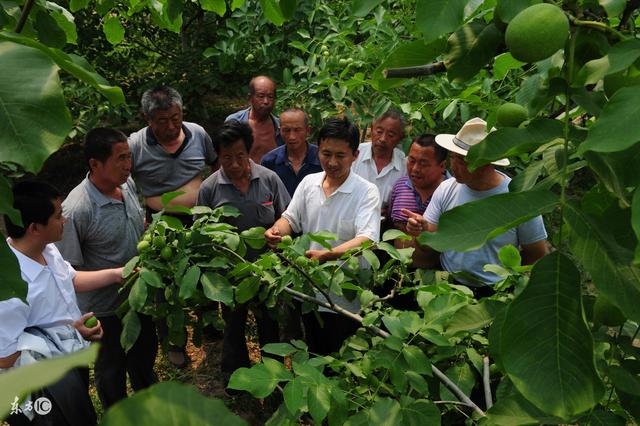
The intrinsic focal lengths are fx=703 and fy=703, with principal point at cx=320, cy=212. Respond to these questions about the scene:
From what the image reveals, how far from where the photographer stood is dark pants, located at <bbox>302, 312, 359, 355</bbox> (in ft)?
10.9

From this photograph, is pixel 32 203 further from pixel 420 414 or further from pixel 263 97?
pixel 263 97

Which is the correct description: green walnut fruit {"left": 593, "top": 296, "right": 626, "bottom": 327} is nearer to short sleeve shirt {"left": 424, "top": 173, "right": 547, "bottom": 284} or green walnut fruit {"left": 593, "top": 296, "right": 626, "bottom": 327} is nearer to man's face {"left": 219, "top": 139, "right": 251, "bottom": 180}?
short sleeve shirt {"left": 424, "top": 173, "right": 547, "bottom": 284}

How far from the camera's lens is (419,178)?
3551 millimetres

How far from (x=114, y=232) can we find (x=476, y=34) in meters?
2.36

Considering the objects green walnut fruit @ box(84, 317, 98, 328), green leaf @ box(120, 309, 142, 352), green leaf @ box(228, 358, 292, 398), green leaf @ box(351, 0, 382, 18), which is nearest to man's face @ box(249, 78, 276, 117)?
green walnut fruit @ box(84, 317, 98, 328)

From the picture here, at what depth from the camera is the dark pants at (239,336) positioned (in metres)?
3.71

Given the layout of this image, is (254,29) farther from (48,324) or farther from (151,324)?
(48,324)

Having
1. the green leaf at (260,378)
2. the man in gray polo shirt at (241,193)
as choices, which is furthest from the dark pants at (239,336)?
the green leaf at (260,378)

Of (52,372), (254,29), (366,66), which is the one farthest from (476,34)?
(254,29)

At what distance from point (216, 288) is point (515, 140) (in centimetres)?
135

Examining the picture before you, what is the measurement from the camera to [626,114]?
945mm

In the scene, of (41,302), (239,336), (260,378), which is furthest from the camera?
(239,336)

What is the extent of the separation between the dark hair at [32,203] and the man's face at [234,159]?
104cm

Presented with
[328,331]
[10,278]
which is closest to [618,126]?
[10,278]
